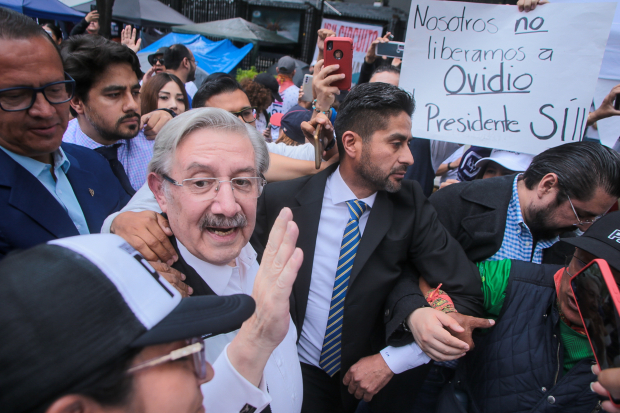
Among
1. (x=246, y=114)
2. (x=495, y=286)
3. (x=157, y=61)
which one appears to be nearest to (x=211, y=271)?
(x=495, y=286)

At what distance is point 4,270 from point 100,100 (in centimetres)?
199

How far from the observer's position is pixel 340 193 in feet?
6.84

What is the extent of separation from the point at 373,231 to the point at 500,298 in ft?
2.21

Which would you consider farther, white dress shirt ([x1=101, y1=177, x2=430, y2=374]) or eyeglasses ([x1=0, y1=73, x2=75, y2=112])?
white dress shirt ([x1=101, y1=177, x2=430, y2=374])

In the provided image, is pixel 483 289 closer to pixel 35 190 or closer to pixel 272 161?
pixel 272 161

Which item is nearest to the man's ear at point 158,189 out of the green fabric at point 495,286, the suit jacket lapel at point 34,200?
the suit jacket lapel at point 34,200

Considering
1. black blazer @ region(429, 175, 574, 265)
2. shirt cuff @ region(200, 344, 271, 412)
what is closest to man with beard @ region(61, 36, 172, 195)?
shirt cuff @ region(200, 344, 271, 412)

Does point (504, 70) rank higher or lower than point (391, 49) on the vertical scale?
lower

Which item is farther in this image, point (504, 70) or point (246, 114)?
point (246, 114)

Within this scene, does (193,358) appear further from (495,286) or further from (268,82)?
(268,82)

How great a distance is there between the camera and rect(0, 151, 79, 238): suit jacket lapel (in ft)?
4.40

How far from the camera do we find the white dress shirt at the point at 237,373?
1.00 m

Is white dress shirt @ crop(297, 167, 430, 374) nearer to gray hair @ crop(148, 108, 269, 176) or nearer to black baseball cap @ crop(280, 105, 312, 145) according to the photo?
gray hair @ crop(148, 108, 269, 176)

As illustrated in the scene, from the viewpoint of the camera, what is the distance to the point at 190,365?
2.43 ft
